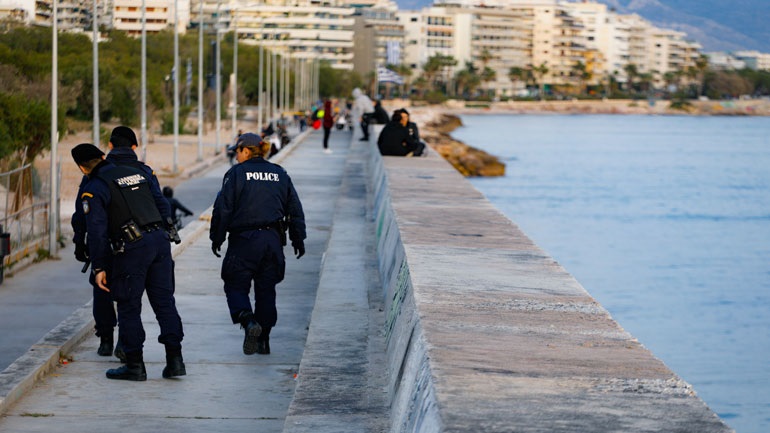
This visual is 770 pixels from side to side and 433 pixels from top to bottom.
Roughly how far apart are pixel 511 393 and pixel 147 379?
451 centimetres

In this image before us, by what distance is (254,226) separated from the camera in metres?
9.59

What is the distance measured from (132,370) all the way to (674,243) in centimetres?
4065

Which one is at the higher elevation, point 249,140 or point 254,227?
point 249,140

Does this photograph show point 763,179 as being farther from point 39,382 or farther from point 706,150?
point 39,382

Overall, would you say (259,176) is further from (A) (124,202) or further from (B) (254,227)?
(A) (124,202)

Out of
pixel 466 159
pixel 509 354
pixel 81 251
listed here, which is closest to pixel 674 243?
pixel 466 159

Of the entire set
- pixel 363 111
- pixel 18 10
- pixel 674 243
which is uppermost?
pixel 18 10

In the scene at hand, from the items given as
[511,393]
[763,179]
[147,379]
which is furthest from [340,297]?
[763,179]

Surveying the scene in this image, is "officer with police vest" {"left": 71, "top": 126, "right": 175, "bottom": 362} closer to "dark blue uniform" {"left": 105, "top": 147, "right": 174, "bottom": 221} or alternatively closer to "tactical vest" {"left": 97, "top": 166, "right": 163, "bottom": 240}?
"dark blue uniform" {"left": 105, "top": 147, "right": 174, "bottom": 221}

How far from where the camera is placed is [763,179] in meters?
87.7

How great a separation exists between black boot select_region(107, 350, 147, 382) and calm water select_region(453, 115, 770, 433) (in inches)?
414

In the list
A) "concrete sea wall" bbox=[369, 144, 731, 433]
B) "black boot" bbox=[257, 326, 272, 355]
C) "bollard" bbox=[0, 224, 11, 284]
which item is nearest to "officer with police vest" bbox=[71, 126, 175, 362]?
"black boot" bbox=[257, 326, 272, 355]

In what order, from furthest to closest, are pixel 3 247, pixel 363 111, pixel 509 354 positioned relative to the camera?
pixel 363 111, pixel 3 247, pixel 509 354

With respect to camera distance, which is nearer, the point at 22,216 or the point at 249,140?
the point at 249,140
